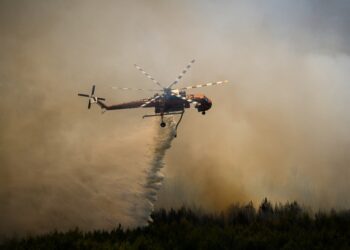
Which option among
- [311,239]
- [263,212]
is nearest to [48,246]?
[311,239]

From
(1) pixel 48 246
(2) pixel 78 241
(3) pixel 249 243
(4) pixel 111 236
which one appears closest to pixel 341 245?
(3) pixel 249 243

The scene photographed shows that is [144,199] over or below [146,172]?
below

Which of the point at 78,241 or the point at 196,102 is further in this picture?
the point at 78,241

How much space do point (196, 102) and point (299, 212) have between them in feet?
212

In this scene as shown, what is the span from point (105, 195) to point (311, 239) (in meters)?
34.2

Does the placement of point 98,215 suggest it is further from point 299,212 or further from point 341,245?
point 299,212

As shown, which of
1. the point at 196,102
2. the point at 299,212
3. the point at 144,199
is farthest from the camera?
the point at 299,212

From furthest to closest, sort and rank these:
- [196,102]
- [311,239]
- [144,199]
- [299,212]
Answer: [299,212]
[311,239]
[144,199]
[196,102]

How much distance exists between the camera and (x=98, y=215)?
66688 mm

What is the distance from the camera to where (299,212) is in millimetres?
101938

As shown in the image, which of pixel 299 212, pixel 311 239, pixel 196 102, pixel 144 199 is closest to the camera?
pixel 196 102

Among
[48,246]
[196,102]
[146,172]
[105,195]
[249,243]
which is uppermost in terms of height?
[196,102]

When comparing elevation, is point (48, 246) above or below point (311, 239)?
below

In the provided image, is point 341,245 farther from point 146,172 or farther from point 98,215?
point 98,215
